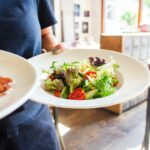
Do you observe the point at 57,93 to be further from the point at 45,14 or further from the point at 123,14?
the point at 123,14

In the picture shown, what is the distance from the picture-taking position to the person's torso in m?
0.63

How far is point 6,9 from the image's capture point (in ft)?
2.06

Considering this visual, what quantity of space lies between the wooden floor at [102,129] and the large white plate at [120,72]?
1.25 meters

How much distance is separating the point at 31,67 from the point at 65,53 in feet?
1.11

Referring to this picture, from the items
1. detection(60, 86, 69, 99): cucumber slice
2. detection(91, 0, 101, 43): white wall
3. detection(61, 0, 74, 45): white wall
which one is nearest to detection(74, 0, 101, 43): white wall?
detection(91, 0, 101, 43): white wall

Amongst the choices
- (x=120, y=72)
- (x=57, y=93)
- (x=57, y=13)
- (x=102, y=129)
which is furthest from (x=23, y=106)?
(x=57, y=13)

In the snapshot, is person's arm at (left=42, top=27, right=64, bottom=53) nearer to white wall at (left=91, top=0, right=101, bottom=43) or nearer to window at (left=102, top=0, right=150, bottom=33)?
→ window at (left=102, top=0, right=150, bottom=33)

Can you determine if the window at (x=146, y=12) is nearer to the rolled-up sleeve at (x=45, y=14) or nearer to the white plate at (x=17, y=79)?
the rolled-up sleeve at (x=45, y=14)

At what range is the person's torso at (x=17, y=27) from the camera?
627mm

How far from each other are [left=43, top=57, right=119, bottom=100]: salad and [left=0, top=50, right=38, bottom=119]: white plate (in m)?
0.19

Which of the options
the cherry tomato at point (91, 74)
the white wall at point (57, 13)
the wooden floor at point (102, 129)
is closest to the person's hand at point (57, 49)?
the cherry tomato at point (91, 74)

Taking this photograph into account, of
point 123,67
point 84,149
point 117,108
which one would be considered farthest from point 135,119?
point 123,67

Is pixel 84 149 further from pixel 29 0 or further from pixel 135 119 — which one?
pixel 29 0

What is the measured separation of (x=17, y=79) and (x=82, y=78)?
344 millimetres
